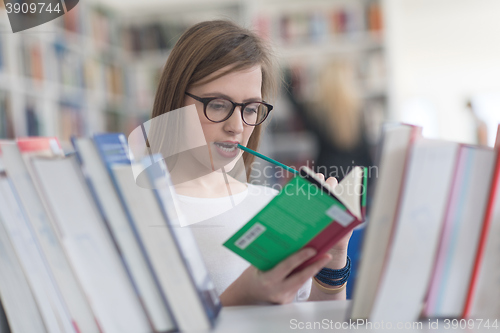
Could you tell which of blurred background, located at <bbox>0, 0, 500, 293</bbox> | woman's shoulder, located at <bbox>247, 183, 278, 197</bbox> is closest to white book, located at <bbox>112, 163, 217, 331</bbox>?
woman's shoulder, located at <bbox>247, 183, 278, 197</bbox>

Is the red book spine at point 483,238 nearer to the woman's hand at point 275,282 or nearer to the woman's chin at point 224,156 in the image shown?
the woman's hand at point 275,282

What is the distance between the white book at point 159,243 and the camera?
0.41 metres

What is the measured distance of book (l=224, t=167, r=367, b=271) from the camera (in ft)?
1.36

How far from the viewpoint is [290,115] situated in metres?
2.95

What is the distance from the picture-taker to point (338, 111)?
7.77 feet

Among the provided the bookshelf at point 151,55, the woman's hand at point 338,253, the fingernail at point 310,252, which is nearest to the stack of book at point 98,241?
the fingernail at point 310,252

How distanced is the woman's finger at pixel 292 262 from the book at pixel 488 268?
16 centimetres

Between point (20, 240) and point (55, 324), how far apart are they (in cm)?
10

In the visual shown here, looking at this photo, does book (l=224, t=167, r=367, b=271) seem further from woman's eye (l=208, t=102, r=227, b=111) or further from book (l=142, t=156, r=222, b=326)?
woman's eye (l=208, t=102, r=227, b=111)

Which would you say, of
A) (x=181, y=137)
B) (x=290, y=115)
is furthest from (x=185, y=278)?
(x=290, y=115)

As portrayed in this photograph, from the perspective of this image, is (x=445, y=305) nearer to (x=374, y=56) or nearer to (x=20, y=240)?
(x=20, y=240)

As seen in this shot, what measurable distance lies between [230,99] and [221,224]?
Answer: 25cm

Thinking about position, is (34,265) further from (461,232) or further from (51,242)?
(461,232)

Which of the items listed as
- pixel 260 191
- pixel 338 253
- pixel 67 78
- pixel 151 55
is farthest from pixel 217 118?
pixel 151 55
